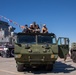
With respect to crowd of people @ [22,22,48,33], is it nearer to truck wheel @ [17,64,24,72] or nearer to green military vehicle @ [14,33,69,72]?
green military vehicle @ [14,33,69,72]

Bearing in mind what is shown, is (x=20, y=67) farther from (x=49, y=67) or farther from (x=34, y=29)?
(x=34, y=29)

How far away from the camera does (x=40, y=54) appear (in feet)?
44.7

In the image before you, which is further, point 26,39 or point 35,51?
point 26,39

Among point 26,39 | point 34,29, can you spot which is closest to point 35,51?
point 26,39

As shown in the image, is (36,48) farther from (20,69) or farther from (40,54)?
(20,69)

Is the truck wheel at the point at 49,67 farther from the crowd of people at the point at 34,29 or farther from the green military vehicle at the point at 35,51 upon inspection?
the crowd of people at the point at 34,29

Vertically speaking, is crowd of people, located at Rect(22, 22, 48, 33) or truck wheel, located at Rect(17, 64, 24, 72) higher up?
crowd of people, located at Rect(22, 22, 48, 33)

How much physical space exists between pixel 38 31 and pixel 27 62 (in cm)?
254

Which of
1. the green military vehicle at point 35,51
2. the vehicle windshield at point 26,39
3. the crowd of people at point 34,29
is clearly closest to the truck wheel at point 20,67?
the green military vehicle at point 35,51

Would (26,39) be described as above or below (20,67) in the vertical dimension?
above

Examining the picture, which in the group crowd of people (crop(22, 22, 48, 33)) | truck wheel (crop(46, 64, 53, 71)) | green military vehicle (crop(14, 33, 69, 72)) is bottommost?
truck wheel (crop(46, 64, 53, 71))

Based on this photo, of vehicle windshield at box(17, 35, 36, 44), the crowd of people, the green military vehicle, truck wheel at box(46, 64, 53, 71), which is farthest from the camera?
the crowd of people

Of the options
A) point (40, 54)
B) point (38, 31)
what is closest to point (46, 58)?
point (40, 54)

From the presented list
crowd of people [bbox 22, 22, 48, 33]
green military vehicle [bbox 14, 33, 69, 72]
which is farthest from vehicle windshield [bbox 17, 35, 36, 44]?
crowd of people [bbox 22, 22, 48, 33]
